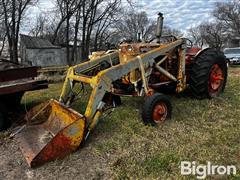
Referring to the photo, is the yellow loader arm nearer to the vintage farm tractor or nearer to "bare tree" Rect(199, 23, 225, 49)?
the vintage farm tractor

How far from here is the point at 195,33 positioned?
2596 inches

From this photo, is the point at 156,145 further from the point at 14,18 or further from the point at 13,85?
the point at 14,18

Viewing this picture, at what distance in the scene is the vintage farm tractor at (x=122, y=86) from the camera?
3.99 metres

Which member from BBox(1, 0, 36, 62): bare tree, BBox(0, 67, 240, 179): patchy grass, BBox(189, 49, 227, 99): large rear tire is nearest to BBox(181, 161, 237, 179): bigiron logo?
BBox(0, 67, 240, 179): patchy grass

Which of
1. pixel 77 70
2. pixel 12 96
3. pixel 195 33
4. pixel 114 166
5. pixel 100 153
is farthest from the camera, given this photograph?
pixel 195 33

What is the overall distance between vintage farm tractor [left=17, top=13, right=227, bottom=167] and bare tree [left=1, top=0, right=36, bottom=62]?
19.0 m

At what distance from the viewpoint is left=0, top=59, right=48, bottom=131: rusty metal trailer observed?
5160 millimetres

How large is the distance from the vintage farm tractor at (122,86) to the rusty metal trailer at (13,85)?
49 centimetres

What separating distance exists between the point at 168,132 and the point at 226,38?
52.5 meters

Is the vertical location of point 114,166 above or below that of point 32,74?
below

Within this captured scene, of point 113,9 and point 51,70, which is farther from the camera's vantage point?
point 113,9

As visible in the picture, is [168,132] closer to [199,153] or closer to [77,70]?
[199,153]

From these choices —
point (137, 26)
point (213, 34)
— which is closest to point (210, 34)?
point (213, 34)

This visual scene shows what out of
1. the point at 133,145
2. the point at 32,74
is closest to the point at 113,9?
the point at 32,74
